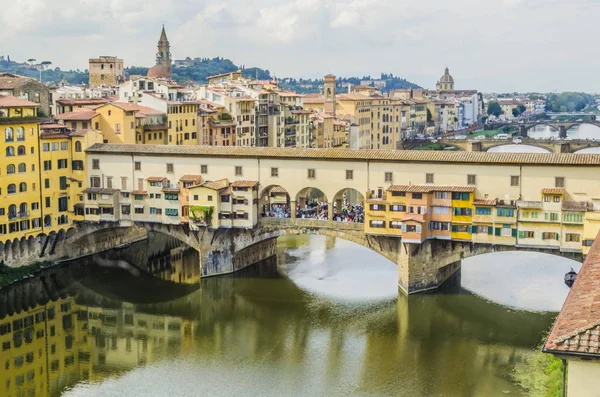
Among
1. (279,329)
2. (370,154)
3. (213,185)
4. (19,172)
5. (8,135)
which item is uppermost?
(8,135)

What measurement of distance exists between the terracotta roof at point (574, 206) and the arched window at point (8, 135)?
23288mm

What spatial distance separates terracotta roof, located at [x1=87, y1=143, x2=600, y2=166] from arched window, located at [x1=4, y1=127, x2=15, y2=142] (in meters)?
3.94

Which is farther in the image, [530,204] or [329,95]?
[329,95]

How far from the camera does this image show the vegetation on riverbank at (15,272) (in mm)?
35406

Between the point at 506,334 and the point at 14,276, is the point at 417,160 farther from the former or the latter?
the point at 14,276

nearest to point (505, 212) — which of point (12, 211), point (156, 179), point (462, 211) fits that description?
point (462, 211)

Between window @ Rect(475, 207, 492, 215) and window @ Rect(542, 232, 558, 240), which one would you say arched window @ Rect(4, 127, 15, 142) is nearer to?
window @ Rect(475, 207, 492, 215)

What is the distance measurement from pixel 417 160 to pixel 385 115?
51670 mm

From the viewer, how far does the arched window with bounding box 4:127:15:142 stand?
3641 centimetres

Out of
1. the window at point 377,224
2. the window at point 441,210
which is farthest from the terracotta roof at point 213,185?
the window at point 441,210

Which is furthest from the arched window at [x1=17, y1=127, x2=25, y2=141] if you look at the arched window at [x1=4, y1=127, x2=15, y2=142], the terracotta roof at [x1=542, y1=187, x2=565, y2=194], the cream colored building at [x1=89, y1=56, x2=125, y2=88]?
the cream colored building at [x1=89, y1=56, x2=125, y2=88]

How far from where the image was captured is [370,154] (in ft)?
115

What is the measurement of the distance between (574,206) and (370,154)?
8.40 meters

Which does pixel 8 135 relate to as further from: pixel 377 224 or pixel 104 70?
pixel 104 70
